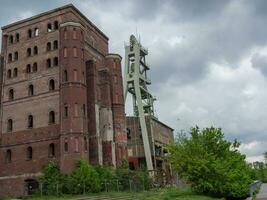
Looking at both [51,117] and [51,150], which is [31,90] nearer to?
[51,117]

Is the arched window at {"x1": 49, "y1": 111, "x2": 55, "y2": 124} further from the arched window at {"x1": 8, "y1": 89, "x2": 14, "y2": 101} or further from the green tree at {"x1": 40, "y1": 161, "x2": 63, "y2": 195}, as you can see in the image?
the arched window at {"x1": 8, "y1": 89, "x2": 14, "y2": 101}

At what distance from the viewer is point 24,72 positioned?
160 ft

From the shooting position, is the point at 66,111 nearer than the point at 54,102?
Yes

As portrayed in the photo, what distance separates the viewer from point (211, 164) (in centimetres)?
3112

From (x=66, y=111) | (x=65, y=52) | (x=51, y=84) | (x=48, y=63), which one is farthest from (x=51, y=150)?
(x=65, y=52)

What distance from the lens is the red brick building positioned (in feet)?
142

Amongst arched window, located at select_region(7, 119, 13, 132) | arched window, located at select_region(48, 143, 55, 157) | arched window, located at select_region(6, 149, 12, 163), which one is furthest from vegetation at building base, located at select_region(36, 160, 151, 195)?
arched window, located at select_region(7, 119, 13, 132)

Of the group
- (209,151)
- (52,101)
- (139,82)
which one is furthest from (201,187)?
(139,82)

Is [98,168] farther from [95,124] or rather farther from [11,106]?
[11,106]

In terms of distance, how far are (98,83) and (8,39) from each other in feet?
46.2

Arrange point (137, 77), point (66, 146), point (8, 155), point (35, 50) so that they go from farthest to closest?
point (137, 77) < point (35, 50) < point (8, 155) < point (66, 146)

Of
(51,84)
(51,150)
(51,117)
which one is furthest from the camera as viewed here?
(51,84)

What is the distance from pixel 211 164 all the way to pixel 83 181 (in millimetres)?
13412

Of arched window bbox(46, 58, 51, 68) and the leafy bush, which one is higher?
arched window bbox(46, 58, 51, 68)
